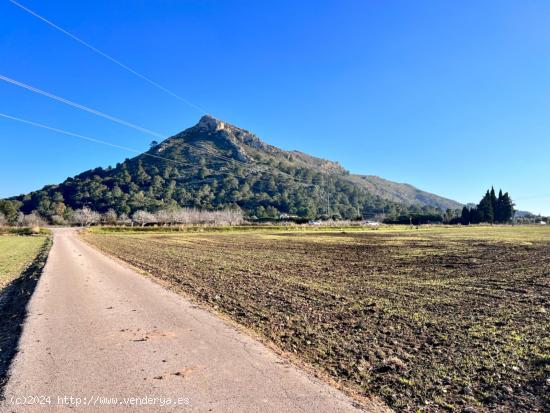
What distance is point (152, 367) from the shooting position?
643cm

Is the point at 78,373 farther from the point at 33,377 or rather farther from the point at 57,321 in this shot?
the point at 57,321

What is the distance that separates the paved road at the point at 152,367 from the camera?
5172 millimetres

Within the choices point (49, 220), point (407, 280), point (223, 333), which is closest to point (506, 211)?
point (407, 280)

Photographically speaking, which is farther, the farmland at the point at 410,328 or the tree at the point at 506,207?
the tree at the point at 506,207

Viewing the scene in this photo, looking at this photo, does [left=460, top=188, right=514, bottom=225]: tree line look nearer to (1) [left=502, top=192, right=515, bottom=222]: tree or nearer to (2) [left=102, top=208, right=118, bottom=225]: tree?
(1) [left=502, top=192, right=515, bottom=222]: tree

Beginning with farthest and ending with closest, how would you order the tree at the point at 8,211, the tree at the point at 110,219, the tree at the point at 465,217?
the tree at the point at 465,217, the tree at the point at 8,211, the tree at the point at 110,219

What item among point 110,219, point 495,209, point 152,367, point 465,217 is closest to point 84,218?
point 110,219

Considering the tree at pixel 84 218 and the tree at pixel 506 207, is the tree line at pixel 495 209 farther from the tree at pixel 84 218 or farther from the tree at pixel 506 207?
the tree at pixel 84 218

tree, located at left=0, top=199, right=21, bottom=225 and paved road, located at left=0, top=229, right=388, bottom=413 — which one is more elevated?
tree, located at left=0, top=199, right=21, bottom=225

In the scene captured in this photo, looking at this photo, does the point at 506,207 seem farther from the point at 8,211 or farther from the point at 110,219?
the point at 8,211

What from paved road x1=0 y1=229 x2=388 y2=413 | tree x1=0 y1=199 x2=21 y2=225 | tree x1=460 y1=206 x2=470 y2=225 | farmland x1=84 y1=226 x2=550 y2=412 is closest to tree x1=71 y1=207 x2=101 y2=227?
tree x1=0 y1=199 x2=21 y2=225

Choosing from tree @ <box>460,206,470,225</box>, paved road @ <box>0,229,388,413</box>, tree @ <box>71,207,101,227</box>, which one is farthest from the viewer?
tree @ <box>460,206,470,225</box>

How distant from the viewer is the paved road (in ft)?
17.0

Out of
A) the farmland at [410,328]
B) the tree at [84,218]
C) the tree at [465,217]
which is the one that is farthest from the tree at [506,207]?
the tree at [84,218]
